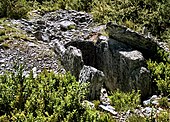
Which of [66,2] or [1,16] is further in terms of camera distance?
[66,2]

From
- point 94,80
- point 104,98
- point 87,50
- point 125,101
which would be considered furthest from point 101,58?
point 125,101

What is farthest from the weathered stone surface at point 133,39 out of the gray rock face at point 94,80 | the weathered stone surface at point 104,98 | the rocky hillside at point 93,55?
the gray rock face at point 94,80

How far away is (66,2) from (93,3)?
1625 mm

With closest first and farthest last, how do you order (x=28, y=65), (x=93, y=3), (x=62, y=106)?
(x=62, y=106) < (x=28, y=65) < (x=93, y=3)

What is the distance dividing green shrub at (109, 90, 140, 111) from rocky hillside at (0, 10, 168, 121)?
1.56 feet

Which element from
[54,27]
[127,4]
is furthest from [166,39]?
[54,27]

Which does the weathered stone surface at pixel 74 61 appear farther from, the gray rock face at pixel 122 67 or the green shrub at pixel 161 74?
the green shrub at pixel 161 74

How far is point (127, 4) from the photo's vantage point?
15.7 m

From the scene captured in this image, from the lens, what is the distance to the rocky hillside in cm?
885

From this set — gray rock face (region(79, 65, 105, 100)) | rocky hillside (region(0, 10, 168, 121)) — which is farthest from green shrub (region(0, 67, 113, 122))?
rocky hillside (region(0, 10, 168, 121))

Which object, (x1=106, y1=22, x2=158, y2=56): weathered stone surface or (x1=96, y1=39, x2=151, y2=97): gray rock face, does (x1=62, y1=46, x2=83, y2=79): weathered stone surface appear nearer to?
(x1=96, y1=39, x2=151, y2=97): gray rock face

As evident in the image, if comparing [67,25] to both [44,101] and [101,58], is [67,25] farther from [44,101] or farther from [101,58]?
[44,101]

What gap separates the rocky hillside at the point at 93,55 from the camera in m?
8.85

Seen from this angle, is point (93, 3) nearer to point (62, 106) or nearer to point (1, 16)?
point (1, 16)
